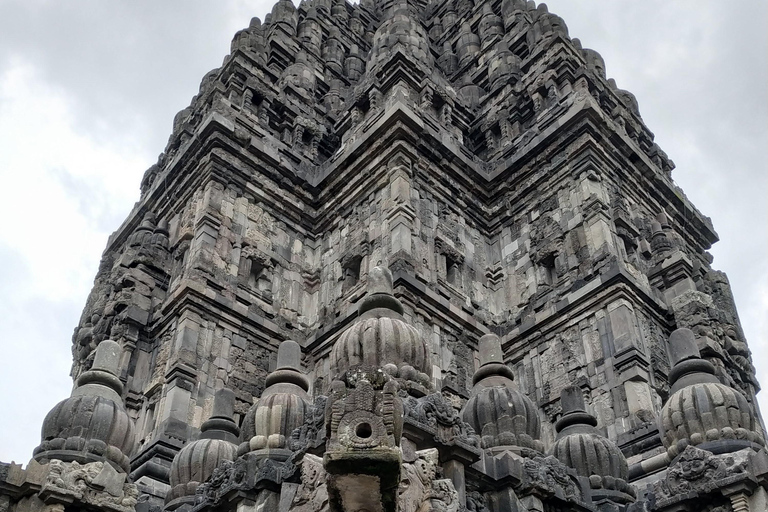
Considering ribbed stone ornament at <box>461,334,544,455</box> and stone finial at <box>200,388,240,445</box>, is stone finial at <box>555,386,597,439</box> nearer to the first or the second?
ribbed stone ornament at <box>461,334,544,455</box>

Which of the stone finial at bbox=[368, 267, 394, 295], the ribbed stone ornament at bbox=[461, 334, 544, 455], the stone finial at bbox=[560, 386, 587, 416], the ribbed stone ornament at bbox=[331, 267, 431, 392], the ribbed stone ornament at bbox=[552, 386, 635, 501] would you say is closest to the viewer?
the ribbed stone ornament at bbox=[331, 267, 431, 392]

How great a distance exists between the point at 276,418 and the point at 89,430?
8.08 ft

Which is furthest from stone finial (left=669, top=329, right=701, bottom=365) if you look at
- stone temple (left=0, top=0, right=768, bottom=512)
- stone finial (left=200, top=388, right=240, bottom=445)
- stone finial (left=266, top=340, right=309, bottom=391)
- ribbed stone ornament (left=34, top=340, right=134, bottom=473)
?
ribbed stone ornament (left=34, top=340, right=134, bottom=473)

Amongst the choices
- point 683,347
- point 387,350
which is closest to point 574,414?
point 683,347

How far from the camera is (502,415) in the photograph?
9.02 m

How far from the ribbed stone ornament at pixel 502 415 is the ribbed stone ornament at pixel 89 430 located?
4440 millimetres

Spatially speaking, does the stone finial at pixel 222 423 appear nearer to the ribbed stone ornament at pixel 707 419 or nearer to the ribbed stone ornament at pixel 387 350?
the ribbed stone ornament at pixel 387 350

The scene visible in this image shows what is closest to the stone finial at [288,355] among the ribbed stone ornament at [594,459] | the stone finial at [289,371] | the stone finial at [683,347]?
the stone finial at [289,371]

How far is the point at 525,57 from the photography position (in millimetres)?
30031

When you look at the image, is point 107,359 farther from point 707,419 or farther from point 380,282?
point 707,419

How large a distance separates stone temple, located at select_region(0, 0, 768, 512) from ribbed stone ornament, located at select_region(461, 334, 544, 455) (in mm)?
32

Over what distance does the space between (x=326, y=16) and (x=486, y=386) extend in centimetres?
3047

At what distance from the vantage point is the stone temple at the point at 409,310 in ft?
27.0

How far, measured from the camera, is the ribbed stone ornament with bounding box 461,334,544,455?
29.0ft
